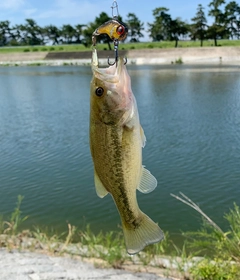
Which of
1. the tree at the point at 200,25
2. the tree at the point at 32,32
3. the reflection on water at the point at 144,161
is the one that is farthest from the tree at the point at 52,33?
the reflection on water at the point at 144,161

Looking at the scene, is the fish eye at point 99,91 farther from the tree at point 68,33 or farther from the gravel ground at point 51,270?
the tree at point 68,33

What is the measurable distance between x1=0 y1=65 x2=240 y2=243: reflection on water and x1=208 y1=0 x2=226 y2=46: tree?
5001 cm

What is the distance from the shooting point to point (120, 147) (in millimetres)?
1903

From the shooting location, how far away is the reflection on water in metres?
8.38

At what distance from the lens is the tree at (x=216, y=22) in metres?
67.8

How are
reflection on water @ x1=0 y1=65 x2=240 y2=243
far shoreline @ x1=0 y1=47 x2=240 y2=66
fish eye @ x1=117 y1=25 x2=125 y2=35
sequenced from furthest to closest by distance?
far shoreline @ x1=0 y1=47 x2=240 y2=66
reflection on water @ x1=0 y1=65 x2=240 y2=243
fish eye @ x1=117 y1=25 x2=125 y2=35

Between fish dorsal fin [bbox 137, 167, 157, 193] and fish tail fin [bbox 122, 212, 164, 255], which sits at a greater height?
fish dorsal fin [bbox 137, 167, 157, 193]

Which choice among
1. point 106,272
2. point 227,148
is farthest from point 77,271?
point 227,148

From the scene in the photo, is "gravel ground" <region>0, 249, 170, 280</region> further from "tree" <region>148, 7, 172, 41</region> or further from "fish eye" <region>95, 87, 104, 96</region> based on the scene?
"tree" <region>148, 7, 172, 41</region>

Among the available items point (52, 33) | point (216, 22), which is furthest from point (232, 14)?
point (52, 33)

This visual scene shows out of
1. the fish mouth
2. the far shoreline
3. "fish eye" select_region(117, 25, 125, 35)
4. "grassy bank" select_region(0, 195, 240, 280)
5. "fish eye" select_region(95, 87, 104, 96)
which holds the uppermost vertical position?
"fish eye" select_region(117, 25, 125, 35)

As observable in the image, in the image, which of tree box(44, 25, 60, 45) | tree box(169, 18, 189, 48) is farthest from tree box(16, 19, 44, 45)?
tree box(169, 18, 189, 48)

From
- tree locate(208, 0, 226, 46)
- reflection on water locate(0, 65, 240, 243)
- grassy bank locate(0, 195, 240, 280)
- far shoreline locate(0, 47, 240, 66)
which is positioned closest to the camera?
grassy bank locate(0, 195, 240, 280)

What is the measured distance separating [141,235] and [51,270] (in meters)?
3.31
